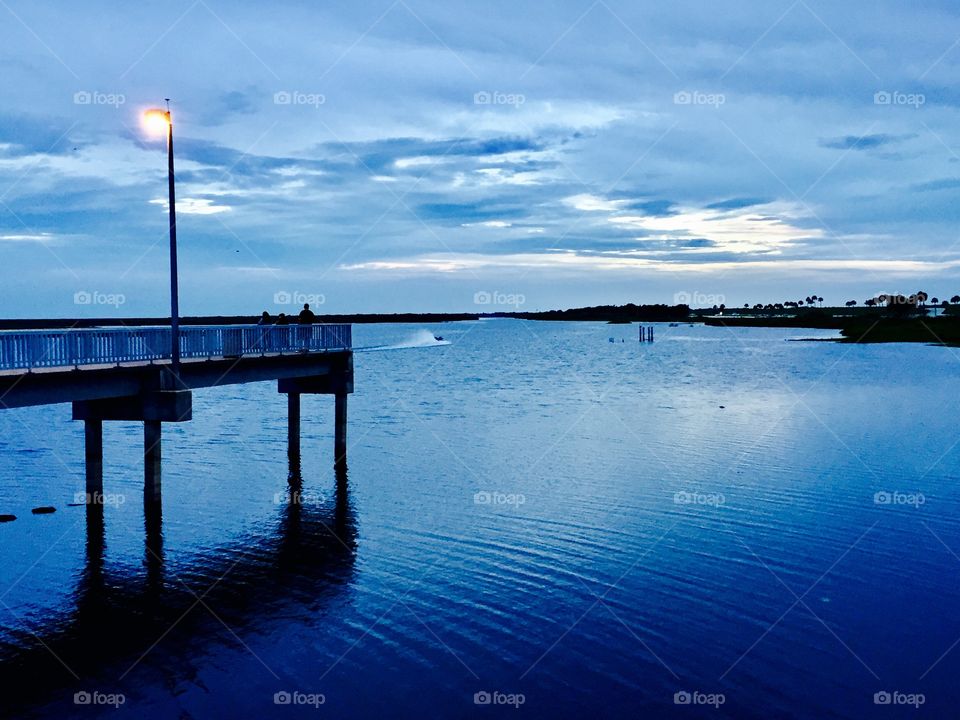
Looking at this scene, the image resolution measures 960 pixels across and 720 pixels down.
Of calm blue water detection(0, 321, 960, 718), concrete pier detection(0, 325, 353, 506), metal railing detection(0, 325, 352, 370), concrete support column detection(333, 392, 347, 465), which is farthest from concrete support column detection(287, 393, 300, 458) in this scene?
metal railing detection(0, 325, 352, 370)

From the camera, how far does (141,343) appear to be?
1070 inches

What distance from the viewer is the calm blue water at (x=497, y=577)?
48.5 ft

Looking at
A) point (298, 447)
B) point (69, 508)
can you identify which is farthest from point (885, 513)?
point (69, 508)

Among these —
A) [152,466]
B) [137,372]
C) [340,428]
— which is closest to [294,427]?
[340,428]

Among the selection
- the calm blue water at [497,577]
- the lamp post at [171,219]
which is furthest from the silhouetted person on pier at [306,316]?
the lamp post at [171,219]

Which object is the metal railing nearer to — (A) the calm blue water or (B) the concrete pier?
(B) the concrete pier

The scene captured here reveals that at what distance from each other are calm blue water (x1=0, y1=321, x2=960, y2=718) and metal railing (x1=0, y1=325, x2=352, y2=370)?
215 inches

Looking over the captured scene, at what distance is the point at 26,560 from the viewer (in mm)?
22375

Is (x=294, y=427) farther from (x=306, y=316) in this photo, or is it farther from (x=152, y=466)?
(x=152, y=466)

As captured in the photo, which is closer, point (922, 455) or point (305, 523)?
point (305, 523)

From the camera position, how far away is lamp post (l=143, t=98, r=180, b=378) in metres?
25.6

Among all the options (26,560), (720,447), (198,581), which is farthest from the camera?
(720,447)

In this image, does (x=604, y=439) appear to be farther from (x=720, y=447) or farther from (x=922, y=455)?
(x=922, y=455)

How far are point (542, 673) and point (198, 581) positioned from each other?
1009 cm
